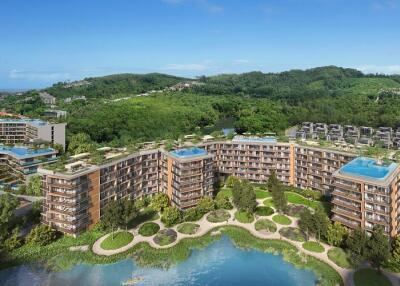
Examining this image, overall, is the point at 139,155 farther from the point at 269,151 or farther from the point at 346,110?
the point at 346,110

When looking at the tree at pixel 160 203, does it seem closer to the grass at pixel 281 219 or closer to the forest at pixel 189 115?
the grass at pixel 281 219

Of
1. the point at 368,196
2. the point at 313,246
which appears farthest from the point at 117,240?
the point at 368,196

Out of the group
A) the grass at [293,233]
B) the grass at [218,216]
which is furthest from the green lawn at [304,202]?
the grass at [218,216]

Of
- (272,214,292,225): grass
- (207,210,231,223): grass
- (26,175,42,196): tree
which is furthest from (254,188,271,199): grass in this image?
(26,175,42,196): tree

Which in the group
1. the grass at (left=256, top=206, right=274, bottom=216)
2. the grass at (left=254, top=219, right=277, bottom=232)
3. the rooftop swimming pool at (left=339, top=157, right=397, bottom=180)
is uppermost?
the rooftop swimming pool at (left=339, top=157, right=397, bottom=180)

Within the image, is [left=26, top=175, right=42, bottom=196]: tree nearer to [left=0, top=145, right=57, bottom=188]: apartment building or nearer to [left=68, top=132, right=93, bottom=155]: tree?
[left=0, top=145, right=57, bottom=188]: apartment building

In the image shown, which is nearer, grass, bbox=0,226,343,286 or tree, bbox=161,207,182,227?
grass, bbox=0,226,343,286
